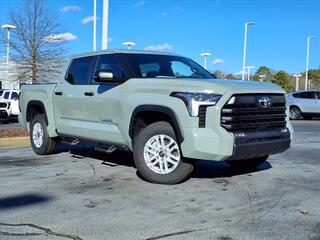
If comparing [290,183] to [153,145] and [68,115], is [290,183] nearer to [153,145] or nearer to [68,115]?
Result: [153,145]

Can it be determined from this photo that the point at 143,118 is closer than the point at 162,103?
No

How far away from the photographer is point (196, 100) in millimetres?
6227

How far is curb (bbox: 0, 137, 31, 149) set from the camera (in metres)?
11.6

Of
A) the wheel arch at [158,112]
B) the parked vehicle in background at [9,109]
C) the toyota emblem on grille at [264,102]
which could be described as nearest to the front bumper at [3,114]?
the parked vehicle in background at [9,109]

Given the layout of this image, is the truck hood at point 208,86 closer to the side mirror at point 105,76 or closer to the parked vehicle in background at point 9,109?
the side mirror at point 105,76

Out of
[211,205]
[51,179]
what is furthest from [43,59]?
[211,205]

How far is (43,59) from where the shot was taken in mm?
31781

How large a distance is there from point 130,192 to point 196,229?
5.58ft

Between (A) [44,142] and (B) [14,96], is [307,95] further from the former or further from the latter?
(A) [44,142]

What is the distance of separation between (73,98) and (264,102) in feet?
10.9

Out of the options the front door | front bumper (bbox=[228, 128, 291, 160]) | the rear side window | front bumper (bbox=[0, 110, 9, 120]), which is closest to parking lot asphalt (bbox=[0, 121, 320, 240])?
front bumper (bbox=[228, 128, 291, 160])

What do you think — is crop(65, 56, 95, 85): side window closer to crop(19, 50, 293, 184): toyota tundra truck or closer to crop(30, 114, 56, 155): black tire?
crop(19, 50, 293, 184): toyota tundra truck

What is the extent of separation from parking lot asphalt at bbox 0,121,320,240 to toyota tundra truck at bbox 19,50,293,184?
0.43 m

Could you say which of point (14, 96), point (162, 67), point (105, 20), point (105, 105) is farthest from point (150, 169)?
point (14, 96)
